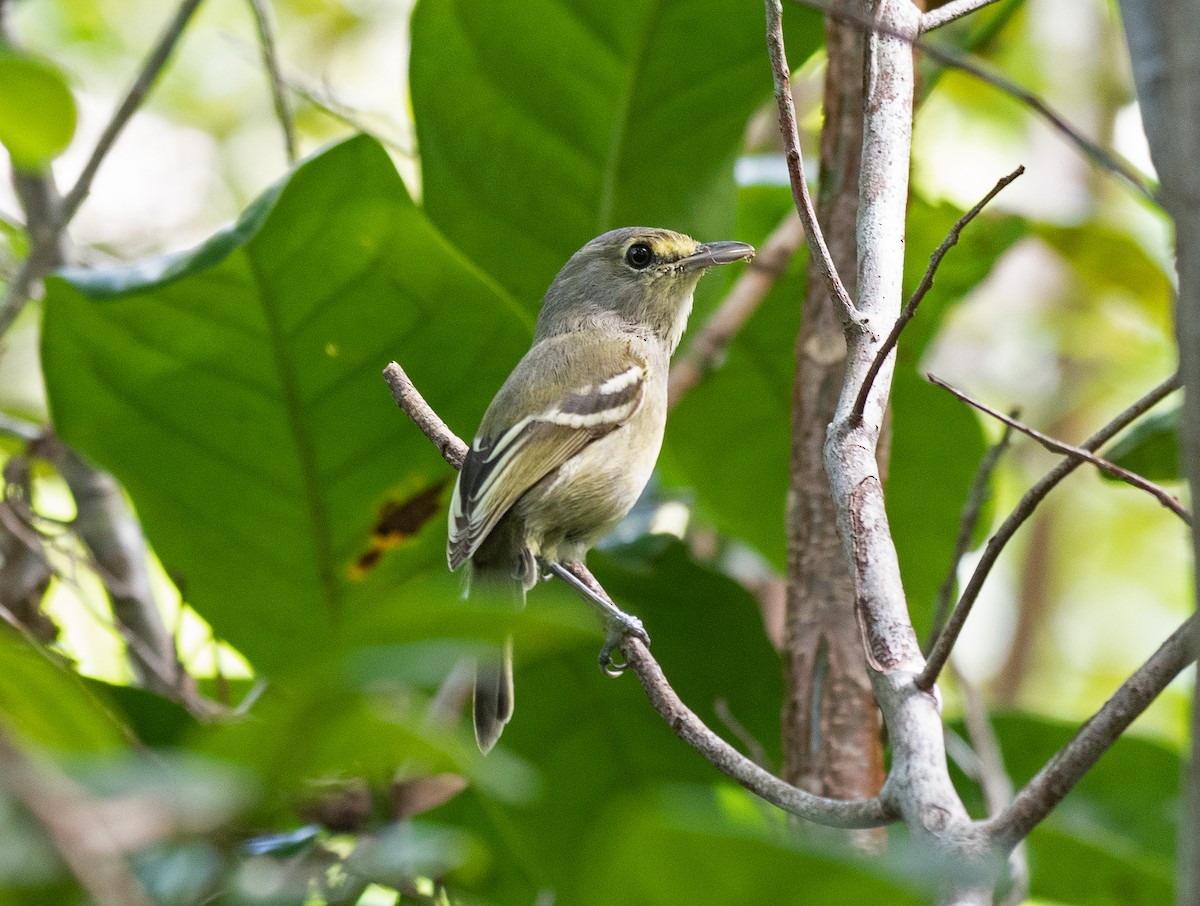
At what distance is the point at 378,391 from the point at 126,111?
756 millimetres

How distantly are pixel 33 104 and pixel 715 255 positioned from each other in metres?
2.07

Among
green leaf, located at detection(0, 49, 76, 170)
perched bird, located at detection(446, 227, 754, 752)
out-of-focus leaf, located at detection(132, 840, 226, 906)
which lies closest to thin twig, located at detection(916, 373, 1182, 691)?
out-of-focus leaf, located at detection(132, 840, 226, 906)

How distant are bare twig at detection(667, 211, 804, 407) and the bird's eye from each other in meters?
0.27

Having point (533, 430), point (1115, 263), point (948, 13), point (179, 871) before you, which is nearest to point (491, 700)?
point (533, 430)

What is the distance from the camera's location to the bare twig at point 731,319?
11.2 ft

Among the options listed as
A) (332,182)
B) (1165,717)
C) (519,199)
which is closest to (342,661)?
(332,182)

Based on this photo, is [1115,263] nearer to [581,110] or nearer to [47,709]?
Result: [581,110]

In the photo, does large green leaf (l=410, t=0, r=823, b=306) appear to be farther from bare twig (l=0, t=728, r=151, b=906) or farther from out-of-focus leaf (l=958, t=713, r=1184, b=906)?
bare twig (l=0, t=728, r=151, b=906)

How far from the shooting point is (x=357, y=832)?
217 centimetres

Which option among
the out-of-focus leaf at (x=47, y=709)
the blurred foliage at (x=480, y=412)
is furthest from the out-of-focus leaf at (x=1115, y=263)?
the out-of-focus leaf at (x=47, y=709)

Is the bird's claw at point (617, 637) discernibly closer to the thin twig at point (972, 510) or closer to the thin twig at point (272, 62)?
the thin twig at point (972, 510)

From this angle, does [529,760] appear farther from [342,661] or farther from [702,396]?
[342,661]

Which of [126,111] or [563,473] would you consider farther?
[563,473]

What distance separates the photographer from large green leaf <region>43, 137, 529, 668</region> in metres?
2.62
